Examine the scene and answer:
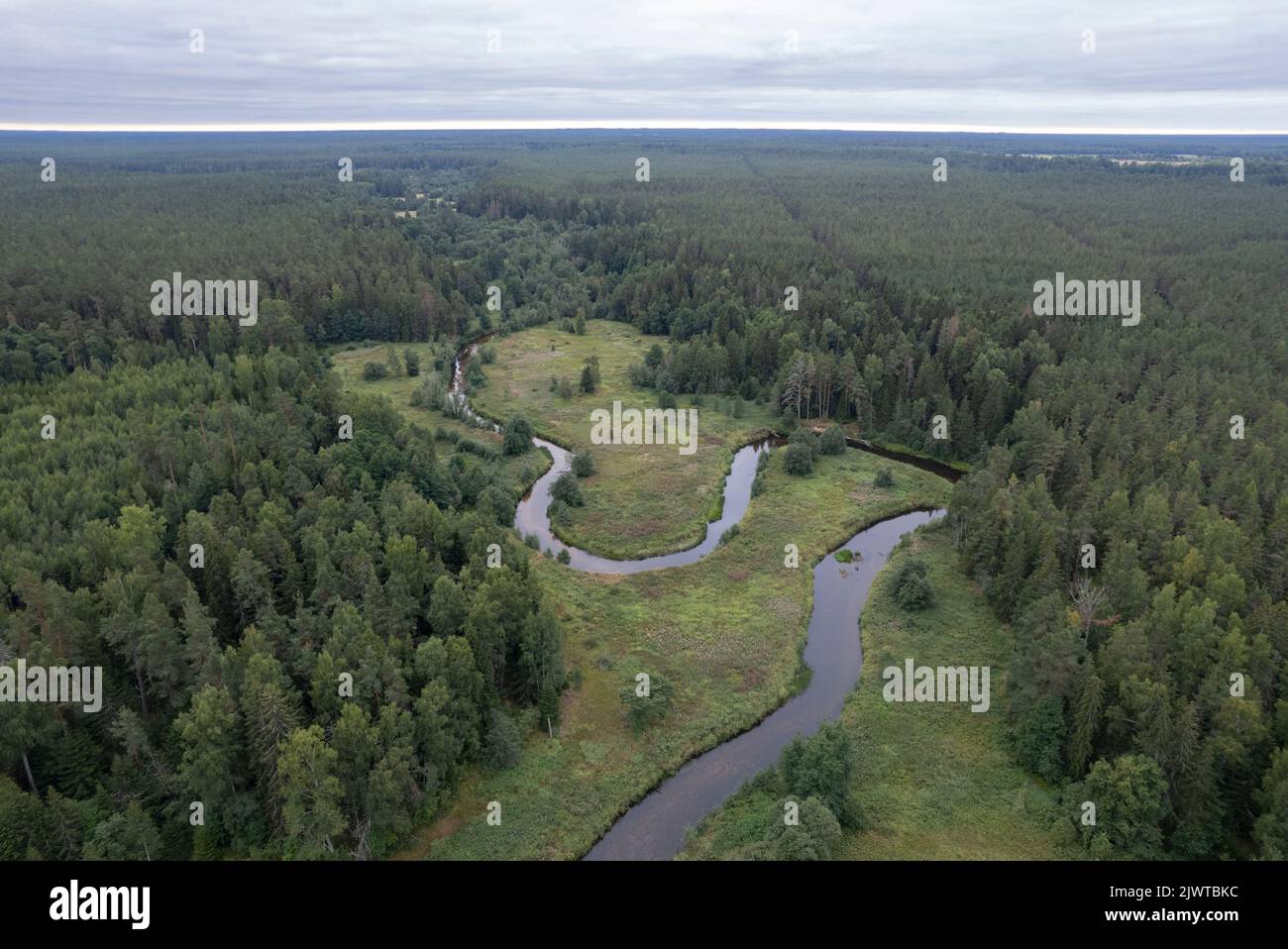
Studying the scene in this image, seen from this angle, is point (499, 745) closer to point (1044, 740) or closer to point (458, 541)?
point (458, 541)

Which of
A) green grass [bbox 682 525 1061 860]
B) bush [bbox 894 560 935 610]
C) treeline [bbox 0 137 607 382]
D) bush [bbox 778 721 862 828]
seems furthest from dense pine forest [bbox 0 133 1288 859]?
bush [bbox 778 721 862 828]

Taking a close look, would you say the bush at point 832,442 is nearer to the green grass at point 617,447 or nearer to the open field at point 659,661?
the open field at point 659,661

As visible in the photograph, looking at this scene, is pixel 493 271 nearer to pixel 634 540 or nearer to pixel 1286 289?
pixel 634 540

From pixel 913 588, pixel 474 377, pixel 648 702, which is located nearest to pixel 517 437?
pixel 474 377

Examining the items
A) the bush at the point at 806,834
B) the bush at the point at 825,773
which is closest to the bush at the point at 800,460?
the bush at the point at 825,773

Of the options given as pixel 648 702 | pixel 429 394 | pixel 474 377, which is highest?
pixel 474 377

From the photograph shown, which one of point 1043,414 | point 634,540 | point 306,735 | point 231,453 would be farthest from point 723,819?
point 1043,414

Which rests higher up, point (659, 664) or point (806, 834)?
point (659, 664)
